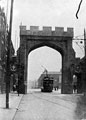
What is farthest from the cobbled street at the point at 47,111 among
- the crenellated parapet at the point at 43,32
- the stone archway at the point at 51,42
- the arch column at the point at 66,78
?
the crenellated parapet at the point at 43,32

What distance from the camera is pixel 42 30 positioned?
46.0 meters

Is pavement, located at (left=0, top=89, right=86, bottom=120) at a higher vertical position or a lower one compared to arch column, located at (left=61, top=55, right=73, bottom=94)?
lower

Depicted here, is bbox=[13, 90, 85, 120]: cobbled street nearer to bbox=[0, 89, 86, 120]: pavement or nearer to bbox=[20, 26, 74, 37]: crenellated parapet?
bbox=[0, 89, 86, 120]: pavement


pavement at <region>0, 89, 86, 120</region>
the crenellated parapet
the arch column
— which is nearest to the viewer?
pavement at <region>0, 89, 86, 120</region>

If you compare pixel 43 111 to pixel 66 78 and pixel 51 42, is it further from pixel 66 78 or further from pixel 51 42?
pixel 51 42

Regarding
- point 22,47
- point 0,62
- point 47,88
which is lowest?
point 47,88

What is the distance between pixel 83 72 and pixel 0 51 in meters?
14.9

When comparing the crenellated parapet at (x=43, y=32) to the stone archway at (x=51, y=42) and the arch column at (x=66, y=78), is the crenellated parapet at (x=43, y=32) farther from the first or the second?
the arch column at (x=66, y=78)

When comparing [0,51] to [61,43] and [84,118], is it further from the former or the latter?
[84,118]

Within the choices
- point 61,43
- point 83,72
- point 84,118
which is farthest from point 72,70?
point 84,118

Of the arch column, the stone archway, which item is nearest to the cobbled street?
the arch column

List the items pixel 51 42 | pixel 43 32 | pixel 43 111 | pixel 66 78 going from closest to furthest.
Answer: pixel 43 111 → pixel 66 78 → pixel 51 42 → pixel 43 32

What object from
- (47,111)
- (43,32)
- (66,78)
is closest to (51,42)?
(43,32)

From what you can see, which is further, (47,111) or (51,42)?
(51,42)
